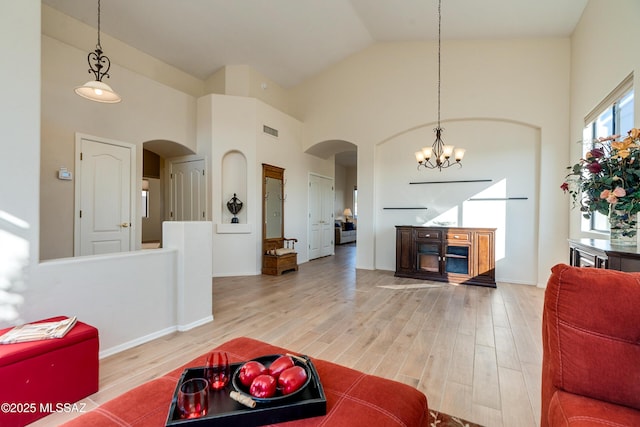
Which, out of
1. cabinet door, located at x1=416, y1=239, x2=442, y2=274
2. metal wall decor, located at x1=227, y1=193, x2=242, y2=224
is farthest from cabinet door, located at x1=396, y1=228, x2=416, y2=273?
metal wall decor, located at x1=227, y1=193, x2=242, y2=224

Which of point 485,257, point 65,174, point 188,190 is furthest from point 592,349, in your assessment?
point 188,190

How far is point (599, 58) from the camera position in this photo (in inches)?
143

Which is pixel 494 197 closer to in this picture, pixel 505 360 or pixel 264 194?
pixel 505 360

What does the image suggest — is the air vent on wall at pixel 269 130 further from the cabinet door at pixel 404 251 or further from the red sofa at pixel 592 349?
the red sofa at pixel 592 349

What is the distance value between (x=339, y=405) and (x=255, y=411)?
0.32 meters

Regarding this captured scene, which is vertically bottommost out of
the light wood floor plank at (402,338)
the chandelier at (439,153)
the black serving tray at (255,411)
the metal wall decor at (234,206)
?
the light wood floor plank at (402,338)

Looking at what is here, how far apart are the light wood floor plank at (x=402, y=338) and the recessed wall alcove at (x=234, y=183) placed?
1.45 metres

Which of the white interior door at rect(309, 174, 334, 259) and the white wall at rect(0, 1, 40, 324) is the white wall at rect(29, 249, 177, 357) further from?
the white interior door at rect(309, 174, 334, 259)

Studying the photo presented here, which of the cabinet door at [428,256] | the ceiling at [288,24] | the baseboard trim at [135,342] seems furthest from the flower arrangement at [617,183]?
the baseboard trim at [135,342]

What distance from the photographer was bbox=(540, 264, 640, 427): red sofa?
1064 millimetres

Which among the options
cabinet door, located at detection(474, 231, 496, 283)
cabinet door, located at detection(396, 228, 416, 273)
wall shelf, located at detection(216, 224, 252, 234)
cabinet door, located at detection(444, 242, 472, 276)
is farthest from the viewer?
wall shelf, located at detection(216, 224, 252, 234)

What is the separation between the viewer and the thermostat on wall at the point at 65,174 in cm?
410

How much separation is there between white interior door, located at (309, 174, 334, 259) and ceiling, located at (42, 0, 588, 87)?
3066 mm

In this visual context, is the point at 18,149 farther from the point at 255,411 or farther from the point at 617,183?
the point at 617,183
